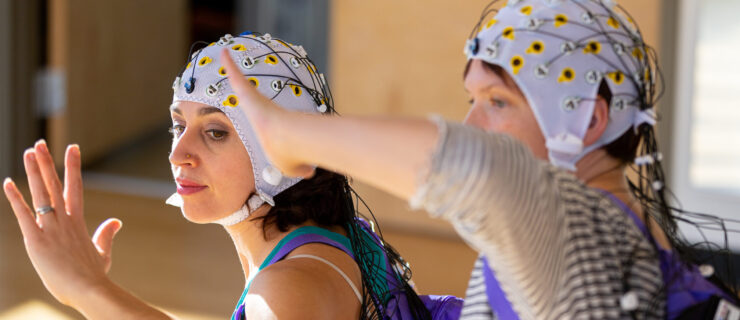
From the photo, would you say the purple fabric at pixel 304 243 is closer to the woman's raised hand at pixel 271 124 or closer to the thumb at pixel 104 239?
the thumb at pixel 104 239

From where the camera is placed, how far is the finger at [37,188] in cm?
140

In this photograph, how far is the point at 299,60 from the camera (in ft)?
5.13

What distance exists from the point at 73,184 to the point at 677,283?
0.95 m

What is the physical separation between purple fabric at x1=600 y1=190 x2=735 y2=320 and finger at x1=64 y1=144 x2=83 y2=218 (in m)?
0.85

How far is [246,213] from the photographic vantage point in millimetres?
1518

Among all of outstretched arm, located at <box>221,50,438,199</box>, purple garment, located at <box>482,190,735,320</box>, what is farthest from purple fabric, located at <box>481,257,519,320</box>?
outstretched arm, located at <box>221,50,438,199</box>

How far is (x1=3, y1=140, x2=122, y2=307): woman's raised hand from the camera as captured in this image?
4.50ft

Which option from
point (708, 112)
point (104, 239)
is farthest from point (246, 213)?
point (708, 112)

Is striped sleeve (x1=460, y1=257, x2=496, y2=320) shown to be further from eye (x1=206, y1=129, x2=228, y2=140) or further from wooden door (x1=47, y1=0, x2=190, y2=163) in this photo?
wooden door (x1=47, y1=0, x2=190, y2=163)

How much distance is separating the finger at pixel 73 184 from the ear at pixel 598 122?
0.82m

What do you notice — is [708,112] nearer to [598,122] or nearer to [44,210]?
A: [598,122]

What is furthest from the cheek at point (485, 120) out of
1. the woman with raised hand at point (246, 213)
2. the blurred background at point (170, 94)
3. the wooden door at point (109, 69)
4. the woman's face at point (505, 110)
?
Answer: the wooden door at point (109, 69)

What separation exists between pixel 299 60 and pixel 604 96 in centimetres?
65

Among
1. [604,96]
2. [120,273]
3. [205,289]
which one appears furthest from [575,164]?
[120,273]
